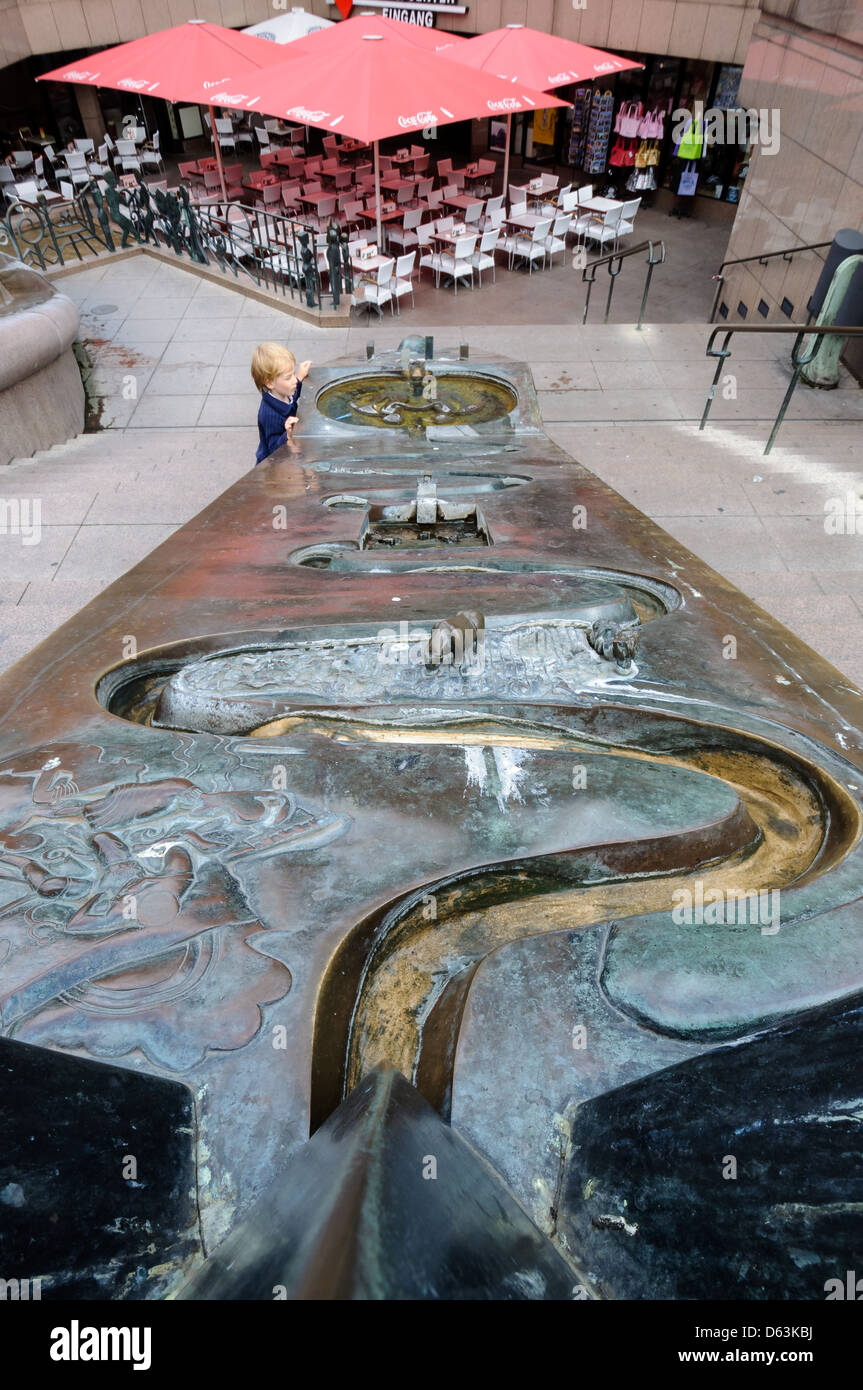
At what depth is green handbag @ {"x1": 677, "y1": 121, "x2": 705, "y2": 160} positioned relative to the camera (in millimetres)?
14500

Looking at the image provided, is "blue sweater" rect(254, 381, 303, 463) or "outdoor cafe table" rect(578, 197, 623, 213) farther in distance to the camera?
"outdoor cafe table" rect(578, 197, 623, 213)

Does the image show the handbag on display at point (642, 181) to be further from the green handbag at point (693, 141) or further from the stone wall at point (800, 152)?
the stone wall at point (800, 152)

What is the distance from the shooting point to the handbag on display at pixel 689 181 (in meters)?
15.0

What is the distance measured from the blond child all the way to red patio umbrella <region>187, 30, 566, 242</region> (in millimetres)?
5302

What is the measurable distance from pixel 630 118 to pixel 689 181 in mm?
1649

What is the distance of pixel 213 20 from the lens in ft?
52.9

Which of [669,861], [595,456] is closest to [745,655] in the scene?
[669,861]

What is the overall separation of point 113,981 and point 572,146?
19816mm

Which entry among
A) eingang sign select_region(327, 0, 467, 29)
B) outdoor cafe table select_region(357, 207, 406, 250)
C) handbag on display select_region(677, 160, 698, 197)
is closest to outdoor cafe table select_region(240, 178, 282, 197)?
outdoor cafe table select_region(357, 207, 406, 250)

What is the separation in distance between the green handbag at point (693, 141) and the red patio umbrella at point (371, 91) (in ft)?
21.7

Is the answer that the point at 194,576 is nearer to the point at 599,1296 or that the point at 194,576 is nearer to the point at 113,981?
the point at 113,981

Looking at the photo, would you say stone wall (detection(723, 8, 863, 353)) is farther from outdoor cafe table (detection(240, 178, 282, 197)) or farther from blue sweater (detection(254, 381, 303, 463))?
outdoor cafe table (detection(240, 178, 282, 197))

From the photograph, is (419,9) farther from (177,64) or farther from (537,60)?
(177,64)

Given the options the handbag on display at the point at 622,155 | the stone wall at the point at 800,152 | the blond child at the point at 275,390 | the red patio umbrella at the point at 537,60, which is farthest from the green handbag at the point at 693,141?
the blond child at the point at 275,390
